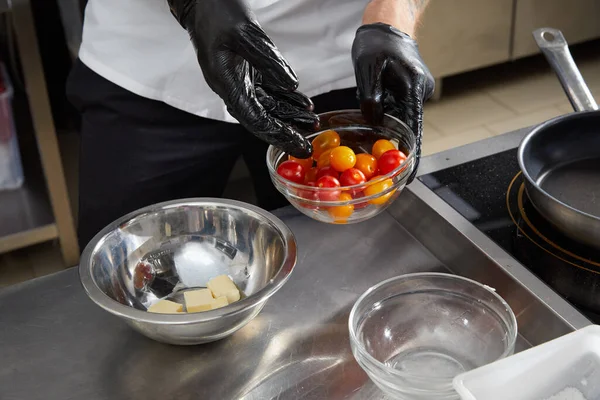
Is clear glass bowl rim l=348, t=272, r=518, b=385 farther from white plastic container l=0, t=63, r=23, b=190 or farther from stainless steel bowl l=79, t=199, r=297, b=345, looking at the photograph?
white plastic container l=0, t=63, r=23, b=190

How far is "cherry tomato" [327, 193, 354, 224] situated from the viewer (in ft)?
2.36

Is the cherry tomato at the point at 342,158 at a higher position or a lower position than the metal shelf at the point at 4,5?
higher

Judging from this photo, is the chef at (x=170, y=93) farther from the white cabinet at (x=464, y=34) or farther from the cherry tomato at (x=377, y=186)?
the white cabinet at (x=464, y=34)

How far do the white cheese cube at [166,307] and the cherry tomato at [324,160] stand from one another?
203mm

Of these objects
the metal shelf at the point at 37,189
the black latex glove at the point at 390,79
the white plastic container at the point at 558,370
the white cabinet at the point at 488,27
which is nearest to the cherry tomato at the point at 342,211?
the black latex glove at the point at 390,79

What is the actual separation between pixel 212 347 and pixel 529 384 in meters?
0.29

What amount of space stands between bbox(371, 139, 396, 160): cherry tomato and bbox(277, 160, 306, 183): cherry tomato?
80 mm

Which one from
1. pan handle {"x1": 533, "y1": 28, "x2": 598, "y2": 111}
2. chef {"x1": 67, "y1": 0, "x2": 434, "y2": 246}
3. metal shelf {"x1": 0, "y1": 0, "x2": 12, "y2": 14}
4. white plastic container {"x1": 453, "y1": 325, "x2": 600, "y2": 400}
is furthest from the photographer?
metal shelf {"x1": 0, "y1": 0, "x2": 12, "y2": 14}

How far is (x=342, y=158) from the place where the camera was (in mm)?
743

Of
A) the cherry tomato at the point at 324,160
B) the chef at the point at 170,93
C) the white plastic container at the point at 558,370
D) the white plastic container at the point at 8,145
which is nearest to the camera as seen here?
the white plastic container at the point at 558,370

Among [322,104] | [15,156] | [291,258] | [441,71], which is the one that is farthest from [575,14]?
[291,258]

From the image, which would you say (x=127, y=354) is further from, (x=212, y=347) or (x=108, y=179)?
(x=108, y=179)

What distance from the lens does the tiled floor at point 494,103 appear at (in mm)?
2117

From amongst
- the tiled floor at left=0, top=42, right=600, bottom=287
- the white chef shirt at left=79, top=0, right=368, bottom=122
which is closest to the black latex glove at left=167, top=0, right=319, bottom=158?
the white chef shirt at left=79, top=0, right=368, bottom=122
